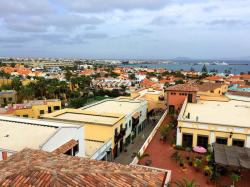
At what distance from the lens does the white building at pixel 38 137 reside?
18922mm

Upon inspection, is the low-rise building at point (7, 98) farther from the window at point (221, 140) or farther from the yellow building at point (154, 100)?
the window at point (221, 140)

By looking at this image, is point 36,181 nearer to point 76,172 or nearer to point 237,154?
point 76,172

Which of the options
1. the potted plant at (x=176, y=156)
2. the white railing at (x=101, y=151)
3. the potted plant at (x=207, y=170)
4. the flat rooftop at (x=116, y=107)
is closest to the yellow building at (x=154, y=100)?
the flat rooftop at (x=116, y=107)

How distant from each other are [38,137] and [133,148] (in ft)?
64.5

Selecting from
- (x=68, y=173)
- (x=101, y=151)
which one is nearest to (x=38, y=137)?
(x=101, y=151)

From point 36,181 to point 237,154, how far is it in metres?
15.0

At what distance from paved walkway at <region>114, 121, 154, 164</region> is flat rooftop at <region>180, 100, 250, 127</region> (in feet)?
32.9

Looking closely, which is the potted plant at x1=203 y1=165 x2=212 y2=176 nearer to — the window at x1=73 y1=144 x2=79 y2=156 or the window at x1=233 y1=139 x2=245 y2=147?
the window at x1=233 y1=139 x2=245 y2=147

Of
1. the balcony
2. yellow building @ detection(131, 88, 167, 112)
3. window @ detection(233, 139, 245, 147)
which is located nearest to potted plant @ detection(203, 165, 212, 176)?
window @ detection(233, 139, 245, 147)

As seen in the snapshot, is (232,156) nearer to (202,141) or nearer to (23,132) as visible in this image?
(202,141)

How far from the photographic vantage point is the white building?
1892 centimetres

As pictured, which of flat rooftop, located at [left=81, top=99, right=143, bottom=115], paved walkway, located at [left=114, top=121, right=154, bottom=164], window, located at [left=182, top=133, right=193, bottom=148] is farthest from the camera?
flat rooftop, located at [left=81, top=99, right=143, bottom=115]

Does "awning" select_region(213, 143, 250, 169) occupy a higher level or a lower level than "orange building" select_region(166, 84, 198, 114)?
lower

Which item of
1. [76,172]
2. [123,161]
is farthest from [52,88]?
[76,172]
